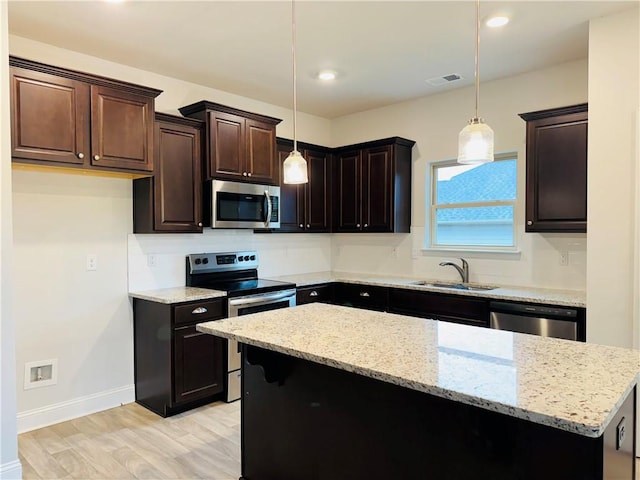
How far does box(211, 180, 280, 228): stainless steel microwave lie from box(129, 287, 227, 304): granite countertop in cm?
57

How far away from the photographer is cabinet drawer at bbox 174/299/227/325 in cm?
331

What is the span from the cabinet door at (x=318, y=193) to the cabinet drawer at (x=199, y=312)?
5.01 ft

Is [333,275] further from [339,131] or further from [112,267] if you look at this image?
[112,267]

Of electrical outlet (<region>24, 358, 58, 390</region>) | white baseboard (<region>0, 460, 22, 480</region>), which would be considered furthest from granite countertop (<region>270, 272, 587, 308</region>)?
white baseboard (<region>0, 460, 22, 480</region>)

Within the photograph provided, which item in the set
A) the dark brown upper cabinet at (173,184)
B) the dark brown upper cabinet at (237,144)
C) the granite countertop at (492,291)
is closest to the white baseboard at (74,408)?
the dark brown upper cabinet at (173,184)

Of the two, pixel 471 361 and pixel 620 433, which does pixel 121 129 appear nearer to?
pixel 471 361

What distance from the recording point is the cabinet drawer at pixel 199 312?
10.9ft

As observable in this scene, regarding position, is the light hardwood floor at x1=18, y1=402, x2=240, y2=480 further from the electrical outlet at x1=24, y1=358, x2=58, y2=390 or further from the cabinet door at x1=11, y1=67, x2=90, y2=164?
the cabinet door at x1=11, y1=67, x2=90, y2=164

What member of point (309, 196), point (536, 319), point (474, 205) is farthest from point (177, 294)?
point (474, 205)

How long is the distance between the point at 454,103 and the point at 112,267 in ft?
11.2

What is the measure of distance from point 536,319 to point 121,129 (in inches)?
128

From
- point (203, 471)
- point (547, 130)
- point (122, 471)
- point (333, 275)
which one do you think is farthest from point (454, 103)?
point (122, 471)

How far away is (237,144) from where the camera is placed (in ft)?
12.8

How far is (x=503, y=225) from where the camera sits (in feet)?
13.5
